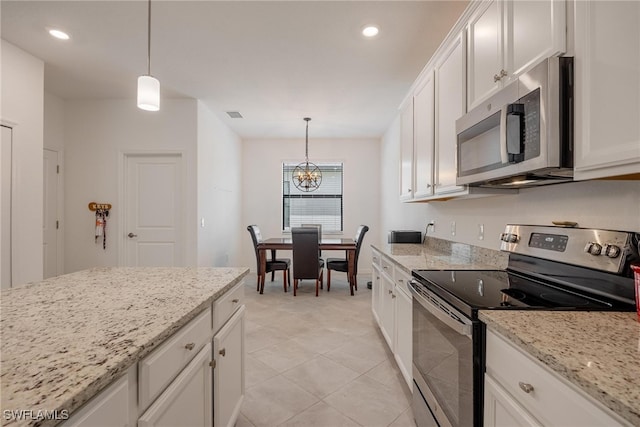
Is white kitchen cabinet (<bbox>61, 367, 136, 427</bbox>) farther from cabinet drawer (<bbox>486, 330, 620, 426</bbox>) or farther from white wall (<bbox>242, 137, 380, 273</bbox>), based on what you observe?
white wall (<bbox>242, 137, 380, 273</bbox>)

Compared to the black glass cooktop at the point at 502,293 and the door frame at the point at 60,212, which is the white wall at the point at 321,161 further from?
the black glass cooktop at the point at 502,293

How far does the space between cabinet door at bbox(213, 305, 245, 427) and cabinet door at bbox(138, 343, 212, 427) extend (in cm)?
8

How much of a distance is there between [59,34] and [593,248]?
4.02 metres

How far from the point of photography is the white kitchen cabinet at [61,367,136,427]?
64 centimetres

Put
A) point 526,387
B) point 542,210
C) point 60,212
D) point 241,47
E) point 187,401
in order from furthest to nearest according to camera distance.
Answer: point 60,212 → point 241,47 → point 542,210 → point 187,401 → point 526,387

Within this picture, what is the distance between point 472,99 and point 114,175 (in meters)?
4.38

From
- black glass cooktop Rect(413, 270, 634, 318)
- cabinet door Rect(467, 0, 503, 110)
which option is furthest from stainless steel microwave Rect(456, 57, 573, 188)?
black glass cooktop Rect(413, 270, 634, 318)

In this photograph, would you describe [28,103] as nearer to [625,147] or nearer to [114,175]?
[114,175]

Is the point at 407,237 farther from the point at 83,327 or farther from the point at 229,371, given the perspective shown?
the point at 83,327

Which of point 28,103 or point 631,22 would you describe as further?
point 28,103

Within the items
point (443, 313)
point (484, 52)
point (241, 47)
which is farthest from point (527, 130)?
point (241, 47)

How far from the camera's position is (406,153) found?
3113 mm

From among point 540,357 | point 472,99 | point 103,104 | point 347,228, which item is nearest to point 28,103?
point 103,104

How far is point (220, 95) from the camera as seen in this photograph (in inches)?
157
